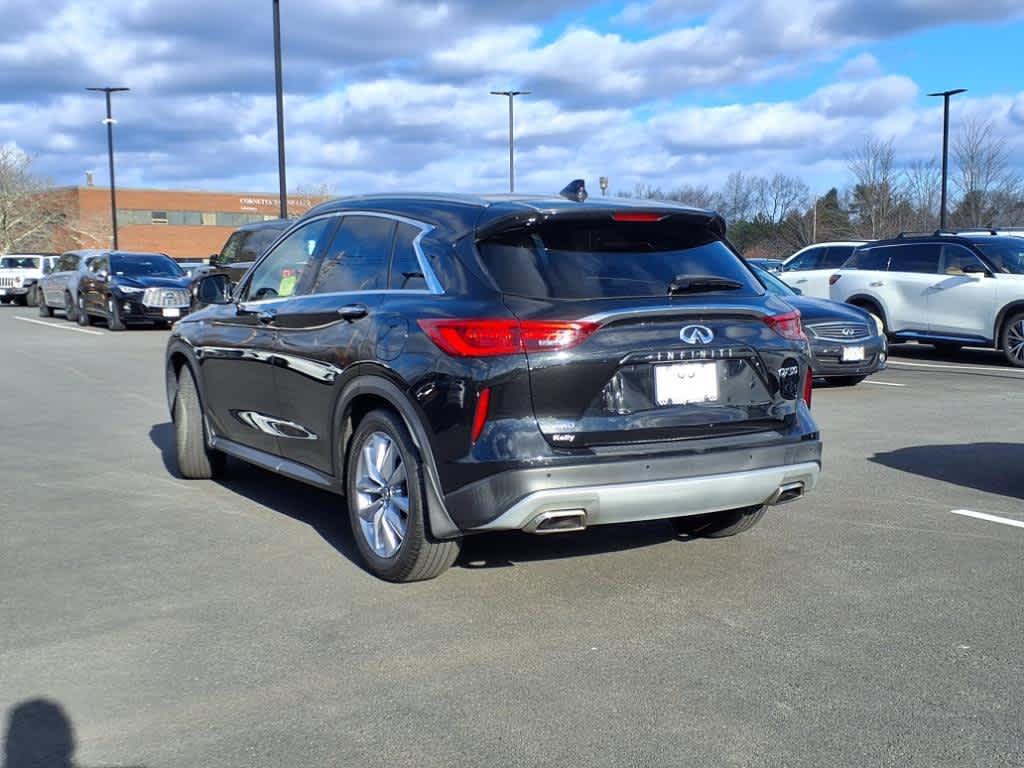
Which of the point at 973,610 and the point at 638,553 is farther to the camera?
the point at 638,553

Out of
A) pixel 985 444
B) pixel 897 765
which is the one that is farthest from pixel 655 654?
pixel 985 444

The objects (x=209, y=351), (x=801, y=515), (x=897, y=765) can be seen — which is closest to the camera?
(x=897, y=765)

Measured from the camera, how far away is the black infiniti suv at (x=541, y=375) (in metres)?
4.61

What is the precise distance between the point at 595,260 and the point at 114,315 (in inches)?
785

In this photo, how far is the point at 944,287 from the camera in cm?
1584

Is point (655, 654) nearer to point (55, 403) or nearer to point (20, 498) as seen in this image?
point (20, 498)

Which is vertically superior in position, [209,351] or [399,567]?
[209,351]

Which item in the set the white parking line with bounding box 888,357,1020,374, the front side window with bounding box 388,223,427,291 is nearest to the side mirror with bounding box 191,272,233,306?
the front side window with bounding box 388,223,427,291

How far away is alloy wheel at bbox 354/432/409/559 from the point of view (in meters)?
5.13

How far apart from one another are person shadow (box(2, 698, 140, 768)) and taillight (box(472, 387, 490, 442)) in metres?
1.84

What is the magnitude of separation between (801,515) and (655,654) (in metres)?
2.50

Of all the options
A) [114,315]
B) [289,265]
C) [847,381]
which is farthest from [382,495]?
[114,315]

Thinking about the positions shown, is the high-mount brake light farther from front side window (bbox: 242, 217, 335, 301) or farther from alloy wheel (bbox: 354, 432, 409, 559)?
front side window (bbox: 242, 217, 335, 301)

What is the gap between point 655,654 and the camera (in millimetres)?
4266
